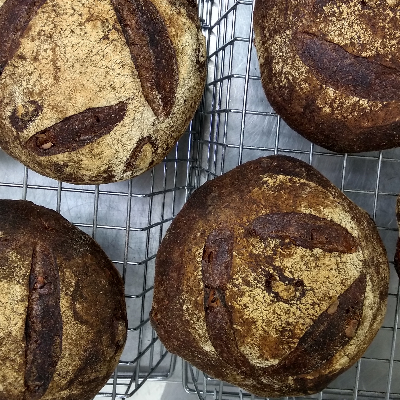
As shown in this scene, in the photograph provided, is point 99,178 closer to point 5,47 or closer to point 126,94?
point 126,94

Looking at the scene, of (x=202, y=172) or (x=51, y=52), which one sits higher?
(x=51, y=52)

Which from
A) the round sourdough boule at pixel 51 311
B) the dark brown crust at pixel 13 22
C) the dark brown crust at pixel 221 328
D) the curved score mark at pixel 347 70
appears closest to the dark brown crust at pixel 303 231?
the dark brown crust at pixel 221 328

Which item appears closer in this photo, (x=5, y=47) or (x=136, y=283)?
(x=5, y=47)

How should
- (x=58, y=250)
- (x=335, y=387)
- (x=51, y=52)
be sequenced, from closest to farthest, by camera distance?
(x=51, y=52)
(x=58, y=250)
(x=335, y=387)

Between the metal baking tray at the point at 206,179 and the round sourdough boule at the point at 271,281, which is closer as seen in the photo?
the round sourdough boule at the point at 271,281

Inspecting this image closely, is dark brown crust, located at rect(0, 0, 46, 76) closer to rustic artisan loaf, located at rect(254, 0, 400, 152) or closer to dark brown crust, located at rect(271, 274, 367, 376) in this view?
rustic artisan loaf, located at rect(254, 0, 400, 152)

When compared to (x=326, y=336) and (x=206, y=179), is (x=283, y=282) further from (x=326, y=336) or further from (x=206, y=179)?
(x=206, y=179)

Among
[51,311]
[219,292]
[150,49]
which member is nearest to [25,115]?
[150,49]

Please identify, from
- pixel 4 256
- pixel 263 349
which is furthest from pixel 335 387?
pixel 4 256

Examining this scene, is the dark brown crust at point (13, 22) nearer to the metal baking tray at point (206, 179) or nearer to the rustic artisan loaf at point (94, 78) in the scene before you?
the rustic artisan loaf at point (94, 78)
